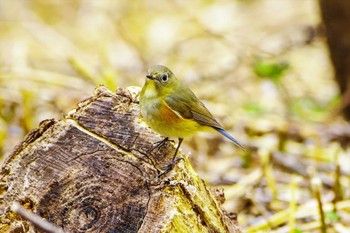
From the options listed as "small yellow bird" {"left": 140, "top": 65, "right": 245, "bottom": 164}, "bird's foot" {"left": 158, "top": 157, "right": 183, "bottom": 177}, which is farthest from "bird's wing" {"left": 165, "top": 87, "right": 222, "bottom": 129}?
"bird's foot" {"left": 158, "top": 157, "right": 183, "bottom": 177}

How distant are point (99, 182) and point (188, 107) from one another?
2.51 feet

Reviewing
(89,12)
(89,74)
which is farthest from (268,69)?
(89,12)

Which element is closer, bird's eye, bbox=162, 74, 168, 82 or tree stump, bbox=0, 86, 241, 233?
tree stump, bbox=0, 86, 241, 233

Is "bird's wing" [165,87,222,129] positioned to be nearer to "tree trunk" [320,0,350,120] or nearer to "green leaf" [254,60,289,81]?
"green leaf" [254,60,289,81]

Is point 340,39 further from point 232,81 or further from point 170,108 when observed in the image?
point 170,108

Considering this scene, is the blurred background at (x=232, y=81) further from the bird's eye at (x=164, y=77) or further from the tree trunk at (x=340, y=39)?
the bird's eye at (x=164, y=77)

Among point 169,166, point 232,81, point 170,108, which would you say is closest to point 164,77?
point 170,108

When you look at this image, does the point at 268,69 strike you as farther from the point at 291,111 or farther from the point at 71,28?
the point at 71,28

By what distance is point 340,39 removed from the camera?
7.40 m

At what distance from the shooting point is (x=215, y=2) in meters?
Result: 12.0

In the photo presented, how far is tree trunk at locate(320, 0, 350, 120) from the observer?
23.6ft

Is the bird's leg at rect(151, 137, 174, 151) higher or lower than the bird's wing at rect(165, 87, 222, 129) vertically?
lower

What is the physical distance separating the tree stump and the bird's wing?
14.8 inches

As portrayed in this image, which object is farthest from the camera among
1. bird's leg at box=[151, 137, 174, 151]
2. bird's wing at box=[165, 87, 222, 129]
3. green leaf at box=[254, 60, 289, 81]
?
green leaf at box=[254, 60, 289, 81]
